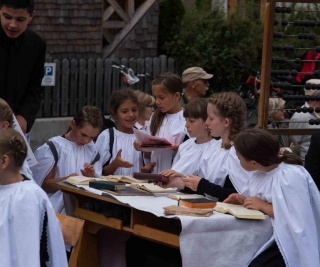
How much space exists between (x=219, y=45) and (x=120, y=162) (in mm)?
9467

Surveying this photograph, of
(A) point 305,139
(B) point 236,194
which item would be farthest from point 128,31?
(B) point 236,194

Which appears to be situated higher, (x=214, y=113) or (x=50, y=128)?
(x=214, y=113)

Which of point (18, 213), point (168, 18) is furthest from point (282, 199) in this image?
Answer: point (168, 18)

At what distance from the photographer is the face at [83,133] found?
24.2 feet

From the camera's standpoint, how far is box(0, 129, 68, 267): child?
5594mm

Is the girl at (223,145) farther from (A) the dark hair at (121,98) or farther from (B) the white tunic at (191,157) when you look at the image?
(A) the dark hair at (121,98)

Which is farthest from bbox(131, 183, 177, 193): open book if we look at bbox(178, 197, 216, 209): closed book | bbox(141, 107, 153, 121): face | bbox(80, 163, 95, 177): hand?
bbox(141, 107, 153, 121): face

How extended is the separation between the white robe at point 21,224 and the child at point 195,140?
4.89 feet

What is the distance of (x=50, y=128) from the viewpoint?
48.9ft

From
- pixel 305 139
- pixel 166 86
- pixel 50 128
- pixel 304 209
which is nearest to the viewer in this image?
pixel 304 209

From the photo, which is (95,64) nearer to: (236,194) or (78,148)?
(78,148)

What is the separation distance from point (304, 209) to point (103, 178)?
1676 mm

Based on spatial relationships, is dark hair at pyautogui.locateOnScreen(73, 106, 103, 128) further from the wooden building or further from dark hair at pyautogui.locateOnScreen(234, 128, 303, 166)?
the wooden building

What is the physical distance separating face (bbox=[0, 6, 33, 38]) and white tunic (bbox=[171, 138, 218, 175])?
1.43 meters
